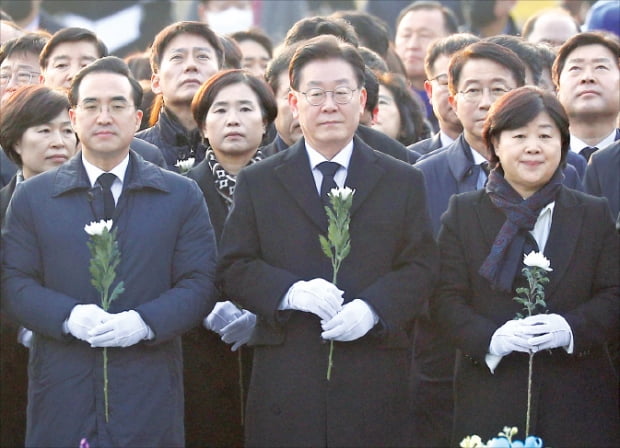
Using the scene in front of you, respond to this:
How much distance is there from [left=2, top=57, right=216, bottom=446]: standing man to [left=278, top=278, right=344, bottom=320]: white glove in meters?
0.44

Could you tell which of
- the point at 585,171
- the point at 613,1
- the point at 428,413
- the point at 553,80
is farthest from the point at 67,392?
the point at 613,1

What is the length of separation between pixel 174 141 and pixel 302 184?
62.0 inches

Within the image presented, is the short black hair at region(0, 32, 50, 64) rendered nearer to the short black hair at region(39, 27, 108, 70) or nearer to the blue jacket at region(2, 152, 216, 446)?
the short black hair at region(39, 27, 108, 70)

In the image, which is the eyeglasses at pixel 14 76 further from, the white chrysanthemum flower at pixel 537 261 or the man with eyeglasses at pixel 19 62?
the white chrysanthemum flower at pixel 537 261

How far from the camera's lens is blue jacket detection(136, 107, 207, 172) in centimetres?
718

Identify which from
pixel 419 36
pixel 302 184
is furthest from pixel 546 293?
pixel 419 36

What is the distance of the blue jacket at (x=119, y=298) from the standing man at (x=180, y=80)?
1.24 m

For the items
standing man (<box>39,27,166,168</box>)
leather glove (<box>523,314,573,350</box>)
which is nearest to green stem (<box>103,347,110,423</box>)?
leather glove (<box>523,314,573,350</box>)

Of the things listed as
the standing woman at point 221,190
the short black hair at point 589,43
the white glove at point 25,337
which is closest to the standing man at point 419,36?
the short black hair at point 589,43

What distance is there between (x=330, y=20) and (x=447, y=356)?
89.4 inches

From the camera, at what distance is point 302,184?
5.82 m

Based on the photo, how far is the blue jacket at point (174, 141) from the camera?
7.18 metres

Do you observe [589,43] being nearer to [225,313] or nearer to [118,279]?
[225,313]

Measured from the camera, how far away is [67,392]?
18.5 ft
